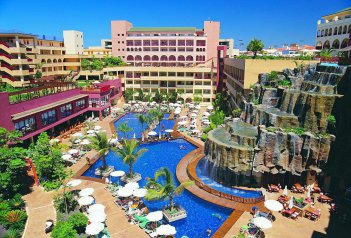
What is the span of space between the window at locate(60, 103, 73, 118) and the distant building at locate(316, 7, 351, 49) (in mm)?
53868

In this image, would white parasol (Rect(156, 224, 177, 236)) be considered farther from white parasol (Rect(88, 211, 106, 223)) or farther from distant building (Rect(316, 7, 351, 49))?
distant building (Rect(316, 7, 351, 49))

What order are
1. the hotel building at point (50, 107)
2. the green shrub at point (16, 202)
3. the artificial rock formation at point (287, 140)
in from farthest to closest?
the hotel building at point (50, 107)
the artificial rock formation at point (287, 140)
the green shrub at point (16, 202)

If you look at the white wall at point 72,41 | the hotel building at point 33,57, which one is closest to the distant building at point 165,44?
the white wall at point 72,41

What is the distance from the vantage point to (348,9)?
55.3 meters

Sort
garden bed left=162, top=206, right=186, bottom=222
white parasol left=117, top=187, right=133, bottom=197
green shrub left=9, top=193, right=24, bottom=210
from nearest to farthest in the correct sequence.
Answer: garden bed left=162, top=206, right=186, bottom=222 < green shrub left=9, top=193, right=24, bottom=210 < white parasol left=117, top=187, right=133, bottom=197

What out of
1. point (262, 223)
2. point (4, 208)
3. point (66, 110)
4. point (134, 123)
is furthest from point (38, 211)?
point (134, 123)

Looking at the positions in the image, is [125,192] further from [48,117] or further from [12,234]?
[48,117]

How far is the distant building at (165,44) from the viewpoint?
289 ft

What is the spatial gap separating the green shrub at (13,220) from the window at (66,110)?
26.4 m

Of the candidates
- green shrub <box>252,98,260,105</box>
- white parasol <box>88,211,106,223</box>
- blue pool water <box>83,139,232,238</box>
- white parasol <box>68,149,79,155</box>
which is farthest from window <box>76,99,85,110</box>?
white parasol <box>88,211,106,223</box>

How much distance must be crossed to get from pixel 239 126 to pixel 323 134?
10093mm

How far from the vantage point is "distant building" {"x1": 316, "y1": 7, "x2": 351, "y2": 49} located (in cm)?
5309

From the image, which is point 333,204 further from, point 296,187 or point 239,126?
point 239,126

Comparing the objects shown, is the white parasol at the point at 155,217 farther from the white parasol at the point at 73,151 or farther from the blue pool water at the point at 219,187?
the white parasol at the point at 73,151
